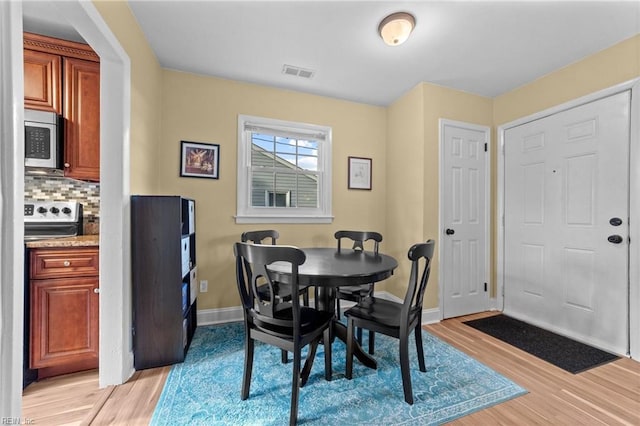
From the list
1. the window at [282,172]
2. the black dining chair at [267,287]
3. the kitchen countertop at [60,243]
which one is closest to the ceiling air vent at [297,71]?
the window at [282,172]

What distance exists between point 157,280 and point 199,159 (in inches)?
50.9

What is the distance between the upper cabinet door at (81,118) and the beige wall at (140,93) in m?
0.32

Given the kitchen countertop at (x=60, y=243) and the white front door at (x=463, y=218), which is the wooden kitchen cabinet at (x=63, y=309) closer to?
the kitchen countertop at (x=60, y=243)

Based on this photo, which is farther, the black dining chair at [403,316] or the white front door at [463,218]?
the white front door at [463,218]

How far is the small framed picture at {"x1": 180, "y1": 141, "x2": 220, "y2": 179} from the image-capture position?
265 cm

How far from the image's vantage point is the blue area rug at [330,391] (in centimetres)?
147

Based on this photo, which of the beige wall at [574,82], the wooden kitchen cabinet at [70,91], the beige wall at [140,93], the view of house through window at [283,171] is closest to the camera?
the beige wall at [140,93]

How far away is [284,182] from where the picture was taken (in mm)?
3094

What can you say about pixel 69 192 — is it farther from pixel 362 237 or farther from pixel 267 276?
pixel 362 237

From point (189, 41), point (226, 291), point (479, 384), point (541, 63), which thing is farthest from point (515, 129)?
point (226, 291)

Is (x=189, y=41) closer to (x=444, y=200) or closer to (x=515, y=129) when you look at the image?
(x=444, y=200)

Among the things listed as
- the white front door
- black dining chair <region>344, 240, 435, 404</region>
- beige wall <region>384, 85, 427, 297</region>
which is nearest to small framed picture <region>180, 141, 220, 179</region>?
black dining chair <region>344, 240, 435, 404</region>

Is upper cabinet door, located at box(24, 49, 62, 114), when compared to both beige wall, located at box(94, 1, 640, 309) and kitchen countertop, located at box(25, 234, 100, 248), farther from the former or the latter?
kitchen countertop, located at box(25, 234, 100, 248)

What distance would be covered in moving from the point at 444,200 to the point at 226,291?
2528 millimetres
